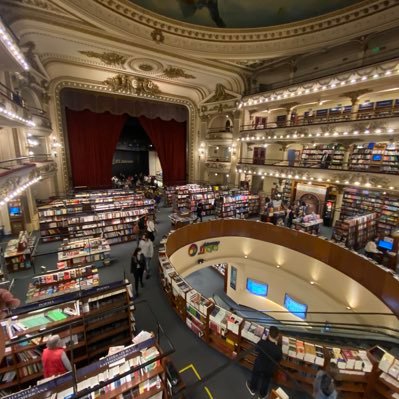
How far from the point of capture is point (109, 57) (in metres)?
10.3

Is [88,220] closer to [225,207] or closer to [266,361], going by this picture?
[225,207]

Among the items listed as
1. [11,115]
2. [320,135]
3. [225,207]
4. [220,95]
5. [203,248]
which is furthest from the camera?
[220,95]

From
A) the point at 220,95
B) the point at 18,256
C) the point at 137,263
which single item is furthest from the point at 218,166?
the point at 18,256

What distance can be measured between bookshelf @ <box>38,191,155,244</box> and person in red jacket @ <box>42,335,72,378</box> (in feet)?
18.0

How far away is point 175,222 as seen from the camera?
9438 millimetres

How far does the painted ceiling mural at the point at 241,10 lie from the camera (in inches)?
309

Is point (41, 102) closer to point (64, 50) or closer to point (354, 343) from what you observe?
point (64, 50)

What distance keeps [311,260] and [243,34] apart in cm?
978

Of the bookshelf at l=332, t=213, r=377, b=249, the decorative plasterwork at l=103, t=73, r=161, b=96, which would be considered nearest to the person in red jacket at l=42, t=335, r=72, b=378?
the bookshelf at l=332, t=213, r=377, b=249

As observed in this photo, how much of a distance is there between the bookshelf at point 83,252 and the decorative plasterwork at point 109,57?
859cm

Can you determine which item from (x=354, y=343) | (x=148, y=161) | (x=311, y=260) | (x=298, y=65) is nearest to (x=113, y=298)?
(x=354, y=343)

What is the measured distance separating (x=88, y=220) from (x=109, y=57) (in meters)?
7.76

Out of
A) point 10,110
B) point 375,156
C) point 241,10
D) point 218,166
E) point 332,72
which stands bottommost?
point 218,166

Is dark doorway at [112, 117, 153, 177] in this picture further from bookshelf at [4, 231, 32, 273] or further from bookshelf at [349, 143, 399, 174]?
bookshelf at [349, 143, 399, 174]
